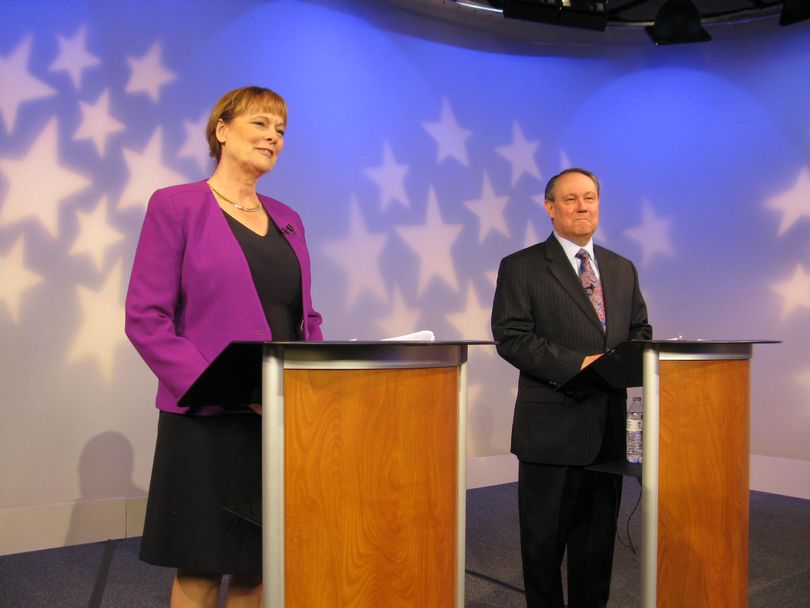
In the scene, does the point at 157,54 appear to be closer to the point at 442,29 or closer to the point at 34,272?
the point at 34,272

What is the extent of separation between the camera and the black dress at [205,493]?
1.74 meters

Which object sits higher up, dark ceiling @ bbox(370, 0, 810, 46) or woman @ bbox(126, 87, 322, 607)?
dark ceiling @ bbox(370, 0, 810, 46)

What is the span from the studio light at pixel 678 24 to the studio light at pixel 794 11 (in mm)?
476

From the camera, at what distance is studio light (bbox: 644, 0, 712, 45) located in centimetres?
533

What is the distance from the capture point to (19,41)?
3.83 metres

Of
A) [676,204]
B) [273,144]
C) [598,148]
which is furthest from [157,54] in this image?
[676,204]

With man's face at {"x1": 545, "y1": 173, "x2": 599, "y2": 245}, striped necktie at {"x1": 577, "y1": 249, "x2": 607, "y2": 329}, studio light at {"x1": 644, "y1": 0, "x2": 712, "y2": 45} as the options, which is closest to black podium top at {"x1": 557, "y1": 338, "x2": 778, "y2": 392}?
striped necktie at {"x1": 577, "y1": 249, "x2": 607, "y2": 329}

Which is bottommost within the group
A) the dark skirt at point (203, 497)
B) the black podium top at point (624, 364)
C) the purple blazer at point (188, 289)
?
the dark skirt at point (203, 497)

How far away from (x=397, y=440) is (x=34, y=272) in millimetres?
2997

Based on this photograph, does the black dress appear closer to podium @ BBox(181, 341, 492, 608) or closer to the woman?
the woman

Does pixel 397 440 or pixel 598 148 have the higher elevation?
pixel 598 148

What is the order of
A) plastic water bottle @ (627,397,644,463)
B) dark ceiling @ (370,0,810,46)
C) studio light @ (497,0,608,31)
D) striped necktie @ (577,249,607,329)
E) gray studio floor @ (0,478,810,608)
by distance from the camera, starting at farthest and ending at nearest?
1. dark ceiling @ (370,0,810,46)
2. studio light @ (497,0,608,31)
3. gray studio floor @ (0,478,810,608)
4. striped necktie @ (577,249,607,329)
5. plastic water bottle @ (627,397,644,463)

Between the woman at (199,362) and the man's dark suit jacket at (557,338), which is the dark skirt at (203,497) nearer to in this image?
the woman at (199,362)

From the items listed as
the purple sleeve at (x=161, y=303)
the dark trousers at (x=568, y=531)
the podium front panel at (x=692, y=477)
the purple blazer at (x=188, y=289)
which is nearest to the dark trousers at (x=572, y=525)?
the dark trousers at (x=568, y=531)
